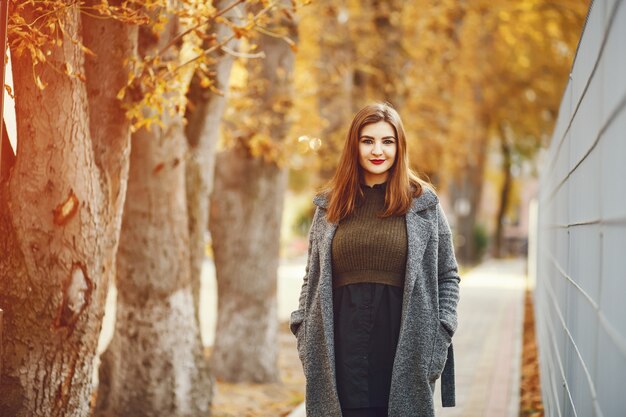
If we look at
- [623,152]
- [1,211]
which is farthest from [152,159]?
[623,152]

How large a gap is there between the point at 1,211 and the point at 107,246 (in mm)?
618

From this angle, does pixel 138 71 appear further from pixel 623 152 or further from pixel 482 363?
pixel 482 363

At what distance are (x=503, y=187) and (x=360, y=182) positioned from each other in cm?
4310

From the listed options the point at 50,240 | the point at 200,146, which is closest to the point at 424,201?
the point at 50,240

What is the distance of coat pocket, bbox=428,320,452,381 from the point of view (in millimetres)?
4402

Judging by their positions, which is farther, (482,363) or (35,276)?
(482,363)

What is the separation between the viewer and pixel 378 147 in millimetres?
4496

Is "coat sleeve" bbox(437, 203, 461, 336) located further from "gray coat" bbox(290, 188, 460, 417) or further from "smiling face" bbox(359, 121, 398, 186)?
"smiling face" bbox(359, 121, 398, 186)

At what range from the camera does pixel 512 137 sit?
40.4 metres

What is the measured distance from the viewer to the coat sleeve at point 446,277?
443cm

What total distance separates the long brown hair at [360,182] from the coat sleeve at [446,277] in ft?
0.66

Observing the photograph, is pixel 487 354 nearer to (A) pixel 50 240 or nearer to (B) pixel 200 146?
(B) pixel 200 146

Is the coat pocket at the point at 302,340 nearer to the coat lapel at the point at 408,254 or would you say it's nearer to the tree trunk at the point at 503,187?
the coat lapel at the point at 408,254

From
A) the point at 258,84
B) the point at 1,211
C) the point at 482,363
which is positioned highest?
the point at 258,84
